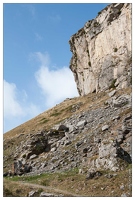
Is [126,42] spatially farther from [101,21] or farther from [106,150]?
[106,150]

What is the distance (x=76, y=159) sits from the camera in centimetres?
2700

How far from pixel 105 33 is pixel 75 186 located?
1834 inches

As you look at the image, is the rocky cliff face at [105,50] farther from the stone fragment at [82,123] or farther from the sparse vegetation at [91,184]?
the sparse vegetation at [91,184]

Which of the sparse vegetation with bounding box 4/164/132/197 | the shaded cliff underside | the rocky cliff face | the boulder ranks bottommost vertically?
the sparse vegetation with bounding box 4/164/132/197

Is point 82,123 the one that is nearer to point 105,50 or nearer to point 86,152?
point 86,152

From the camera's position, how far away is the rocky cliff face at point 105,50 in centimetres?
5200

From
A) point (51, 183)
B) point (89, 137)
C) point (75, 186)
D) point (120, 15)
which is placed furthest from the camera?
point (120, 15)

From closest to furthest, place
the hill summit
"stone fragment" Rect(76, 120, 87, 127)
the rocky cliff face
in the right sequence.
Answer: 1. the hill summit
2. "stone fragment" Rect(76, 120, 87, 127)
3. the rocky cliff face

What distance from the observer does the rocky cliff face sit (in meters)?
52.0

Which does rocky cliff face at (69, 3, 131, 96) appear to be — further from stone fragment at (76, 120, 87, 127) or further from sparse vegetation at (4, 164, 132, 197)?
sparse vegetation at (4, 164, 132, 197)

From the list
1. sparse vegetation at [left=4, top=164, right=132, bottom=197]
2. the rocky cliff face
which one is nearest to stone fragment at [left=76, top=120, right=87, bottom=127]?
the rocky cliff face

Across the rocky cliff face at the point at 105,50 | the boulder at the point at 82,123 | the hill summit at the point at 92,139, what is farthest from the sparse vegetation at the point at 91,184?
the rocky cliff face at the point at 105,50

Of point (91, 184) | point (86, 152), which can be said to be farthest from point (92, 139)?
point (91, 184)

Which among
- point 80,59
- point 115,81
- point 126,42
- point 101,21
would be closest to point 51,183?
point 115,81
